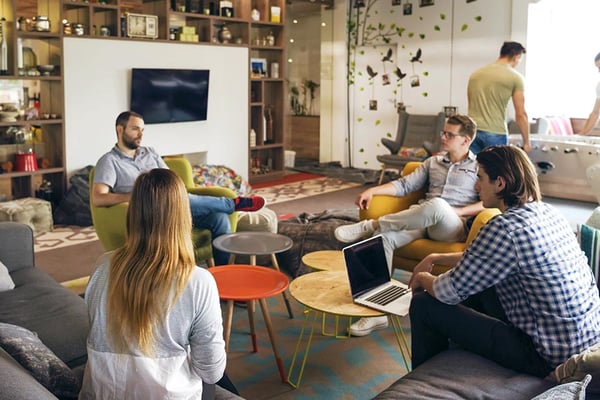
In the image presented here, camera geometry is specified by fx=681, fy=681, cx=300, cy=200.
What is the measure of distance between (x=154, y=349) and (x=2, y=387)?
0.40 meters

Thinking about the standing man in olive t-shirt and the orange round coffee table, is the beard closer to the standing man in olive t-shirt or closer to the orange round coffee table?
the orange round coffee table

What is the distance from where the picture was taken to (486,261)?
2416 mm

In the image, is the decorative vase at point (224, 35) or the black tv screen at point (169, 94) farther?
the decorative vase at point (224, 35)

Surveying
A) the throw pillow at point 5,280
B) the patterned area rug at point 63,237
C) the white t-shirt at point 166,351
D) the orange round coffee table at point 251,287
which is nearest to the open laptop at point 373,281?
the orange round coffee table at point 251,287

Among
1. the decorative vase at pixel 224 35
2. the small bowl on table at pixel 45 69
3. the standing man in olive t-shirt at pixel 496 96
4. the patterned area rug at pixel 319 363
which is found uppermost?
the decorative vase at pixel 224 35

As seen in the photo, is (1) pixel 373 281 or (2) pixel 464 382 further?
(1) pixel 373 281

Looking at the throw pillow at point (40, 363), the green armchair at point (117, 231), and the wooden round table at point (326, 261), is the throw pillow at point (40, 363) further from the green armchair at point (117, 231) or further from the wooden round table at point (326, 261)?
the green armchair at point (117, 231)

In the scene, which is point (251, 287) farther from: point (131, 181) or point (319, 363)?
point (131, 181)

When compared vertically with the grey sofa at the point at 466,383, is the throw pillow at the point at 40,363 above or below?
above

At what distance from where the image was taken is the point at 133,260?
193cm

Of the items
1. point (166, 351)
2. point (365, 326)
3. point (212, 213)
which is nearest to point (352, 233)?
point (365, 326)

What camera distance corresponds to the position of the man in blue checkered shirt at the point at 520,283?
2379 millimetres

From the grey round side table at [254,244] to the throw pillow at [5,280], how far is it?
114 centimetres

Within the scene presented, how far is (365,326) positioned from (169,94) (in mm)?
4597
